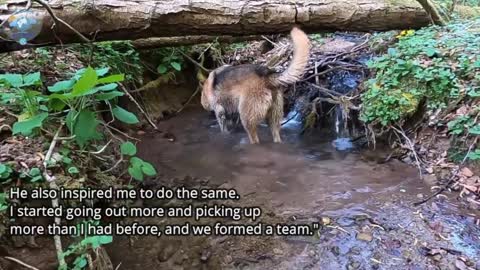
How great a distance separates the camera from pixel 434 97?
4.73 m

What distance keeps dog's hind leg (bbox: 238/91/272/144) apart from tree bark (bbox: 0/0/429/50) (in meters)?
0.82

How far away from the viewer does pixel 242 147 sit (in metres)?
5.61

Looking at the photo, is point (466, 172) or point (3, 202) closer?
point (3, 202)

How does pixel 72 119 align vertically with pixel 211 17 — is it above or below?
below

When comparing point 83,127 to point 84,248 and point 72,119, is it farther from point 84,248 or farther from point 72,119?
point 84,248

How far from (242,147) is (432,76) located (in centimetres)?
240

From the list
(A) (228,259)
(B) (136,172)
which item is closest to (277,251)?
(A) (228,259)

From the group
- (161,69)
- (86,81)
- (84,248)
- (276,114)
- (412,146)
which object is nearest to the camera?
(84,248)

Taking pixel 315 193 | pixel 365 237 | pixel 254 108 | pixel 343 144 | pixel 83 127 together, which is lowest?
pixel 343 144

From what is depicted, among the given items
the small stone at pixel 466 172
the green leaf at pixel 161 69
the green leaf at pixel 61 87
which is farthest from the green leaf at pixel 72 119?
the green leaf at pixel 161 69

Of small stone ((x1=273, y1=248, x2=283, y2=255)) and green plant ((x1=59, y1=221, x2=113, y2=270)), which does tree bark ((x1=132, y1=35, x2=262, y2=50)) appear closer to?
small stone ((x1=273, y1=248, x2=283, y2=255))

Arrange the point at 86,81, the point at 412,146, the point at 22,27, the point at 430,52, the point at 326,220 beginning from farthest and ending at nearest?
the point at 430,52 < the point at 412,146 < the point at 22,27 < the point at 326,220 < the point at 86,81

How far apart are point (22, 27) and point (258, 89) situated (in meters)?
2.62

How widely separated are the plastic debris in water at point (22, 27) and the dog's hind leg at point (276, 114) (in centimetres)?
271
